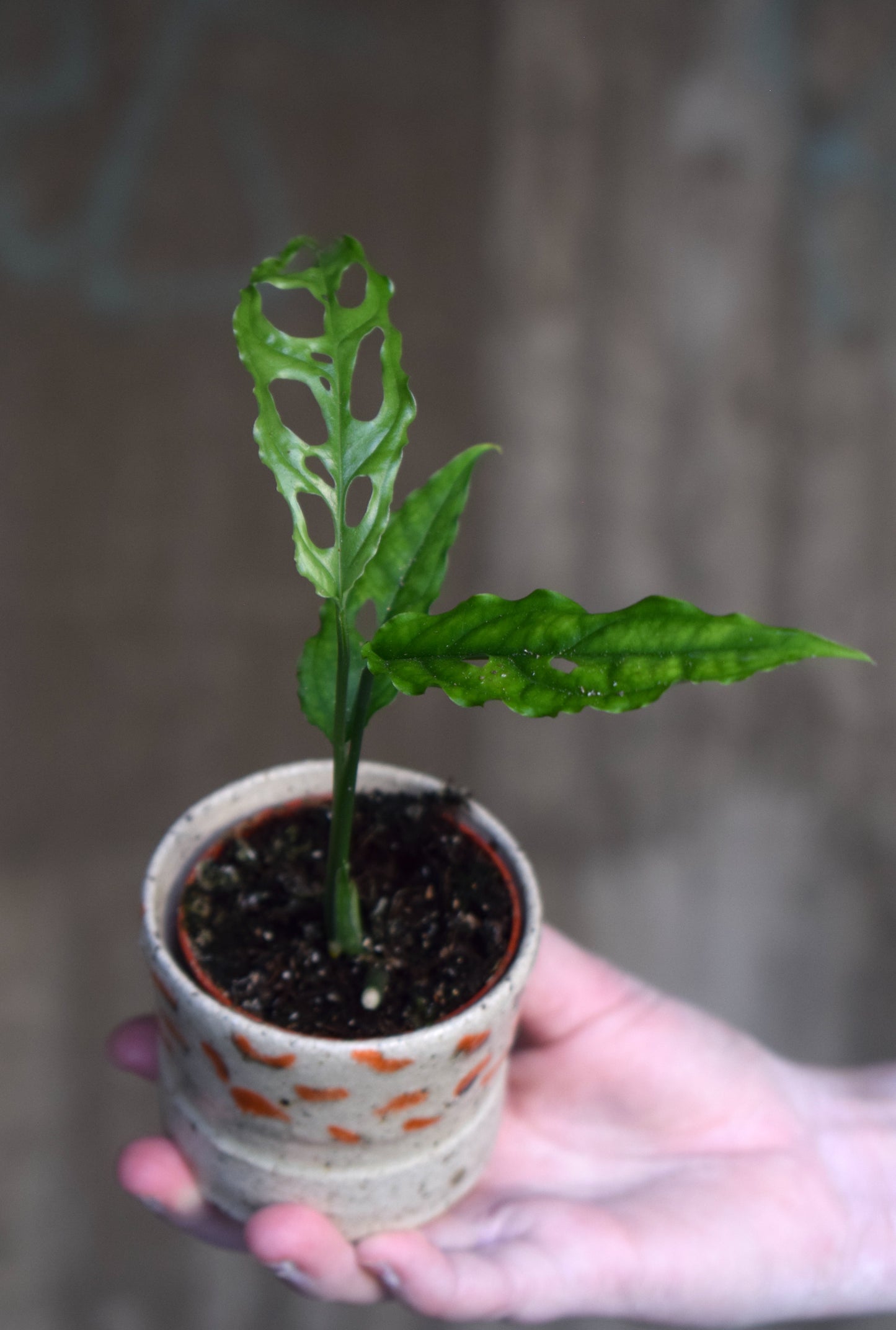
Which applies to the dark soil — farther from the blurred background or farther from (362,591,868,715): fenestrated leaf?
the blurred background

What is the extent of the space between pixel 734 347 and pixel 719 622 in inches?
39.1

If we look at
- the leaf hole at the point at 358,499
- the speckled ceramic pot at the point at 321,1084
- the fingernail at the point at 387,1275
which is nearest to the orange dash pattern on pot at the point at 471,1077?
the speckled ceramic pot at the point at 321,1084

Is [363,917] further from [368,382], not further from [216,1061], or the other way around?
[368,382]

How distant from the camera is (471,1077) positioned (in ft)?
1.92

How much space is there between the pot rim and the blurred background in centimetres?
60

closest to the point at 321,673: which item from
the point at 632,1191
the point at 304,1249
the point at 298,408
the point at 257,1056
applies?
the point at 257,1056

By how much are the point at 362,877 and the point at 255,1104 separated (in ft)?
0.45

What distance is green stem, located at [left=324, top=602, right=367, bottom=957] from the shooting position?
0.53 meters

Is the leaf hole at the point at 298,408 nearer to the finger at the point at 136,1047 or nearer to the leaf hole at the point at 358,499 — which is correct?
the leaf hole at the point at 358,499

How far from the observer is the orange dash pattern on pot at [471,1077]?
22.8 inches

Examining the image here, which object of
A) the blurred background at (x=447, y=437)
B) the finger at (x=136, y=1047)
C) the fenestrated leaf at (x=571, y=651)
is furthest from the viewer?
the blurred background at (x=447, y=437)

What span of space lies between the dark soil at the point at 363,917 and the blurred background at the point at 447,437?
64 cm

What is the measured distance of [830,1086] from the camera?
2.79 ft

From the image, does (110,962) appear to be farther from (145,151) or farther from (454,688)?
(454,688)
